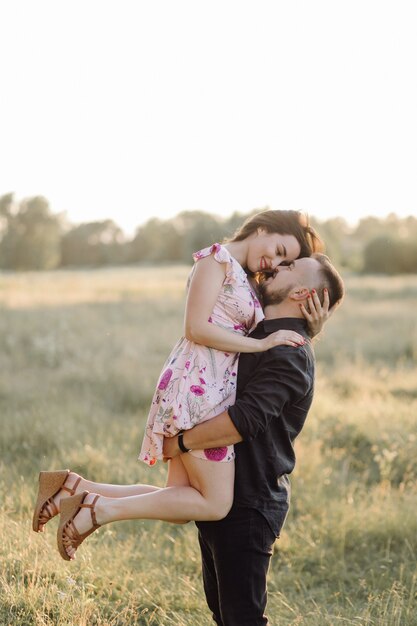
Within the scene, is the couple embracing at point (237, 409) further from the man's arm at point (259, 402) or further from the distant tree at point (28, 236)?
the distant tree at point (28, 236)

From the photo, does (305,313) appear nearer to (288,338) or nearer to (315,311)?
(315,311)

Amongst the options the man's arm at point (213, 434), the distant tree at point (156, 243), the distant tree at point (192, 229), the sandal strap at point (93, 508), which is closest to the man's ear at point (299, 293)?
the man's arm at point (213, 434)

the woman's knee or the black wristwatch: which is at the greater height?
the black wristwatch

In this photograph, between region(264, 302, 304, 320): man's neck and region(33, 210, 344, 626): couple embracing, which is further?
region(264, 302, 304, 320): man's neck

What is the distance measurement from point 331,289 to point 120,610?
79.7 inches

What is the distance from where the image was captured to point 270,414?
9.81 ft

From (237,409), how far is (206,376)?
0.23m

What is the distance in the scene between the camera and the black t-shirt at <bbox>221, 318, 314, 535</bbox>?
9.77 ft

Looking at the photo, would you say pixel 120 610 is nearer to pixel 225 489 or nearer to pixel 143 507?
pixel 143 507

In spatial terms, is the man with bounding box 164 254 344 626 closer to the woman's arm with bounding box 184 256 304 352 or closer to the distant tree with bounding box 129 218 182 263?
the woman's arm with bounding box 184 256 304 352

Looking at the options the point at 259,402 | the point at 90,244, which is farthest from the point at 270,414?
the point at 90,244

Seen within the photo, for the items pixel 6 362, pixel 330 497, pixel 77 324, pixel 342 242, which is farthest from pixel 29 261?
pixel 330 497

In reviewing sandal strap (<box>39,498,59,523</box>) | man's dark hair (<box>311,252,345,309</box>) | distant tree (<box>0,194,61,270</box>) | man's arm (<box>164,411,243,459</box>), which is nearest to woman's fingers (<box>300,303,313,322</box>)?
man's dark hair (<box>311,252,345,309</box>)

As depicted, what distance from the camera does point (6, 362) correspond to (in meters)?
11.6
